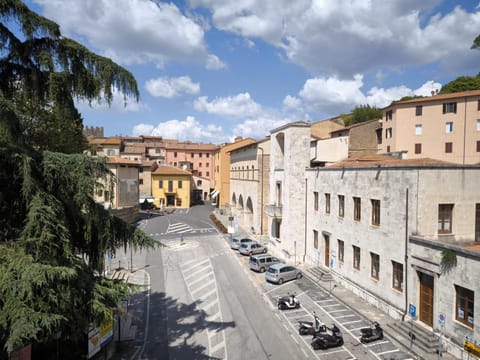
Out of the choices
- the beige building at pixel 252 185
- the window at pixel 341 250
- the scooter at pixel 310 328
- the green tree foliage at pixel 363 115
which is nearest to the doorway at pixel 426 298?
the scooter at pixel 310 328

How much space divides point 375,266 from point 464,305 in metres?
6.08

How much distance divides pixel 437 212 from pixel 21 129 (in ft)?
57.2

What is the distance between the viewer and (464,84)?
45.9 m

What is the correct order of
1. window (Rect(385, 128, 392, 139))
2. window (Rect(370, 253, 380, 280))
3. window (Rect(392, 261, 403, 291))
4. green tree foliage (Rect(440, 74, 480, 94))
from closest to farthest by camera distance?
1. window (Rect(392, 261, 403, 291))
2. window (Rect(370, 253, 380, 280))
3. window (Rect(385, 128, 392, 139))
4. green tree foliage (Rect(440, 74, 480, 94))

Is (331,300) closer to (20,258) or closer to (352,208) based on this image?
(352,208)

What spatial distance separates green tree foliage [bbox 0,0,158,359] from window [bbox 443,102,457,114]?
4080 centimetres

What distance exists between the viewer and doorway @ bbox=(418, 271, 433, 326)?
15.3 meters

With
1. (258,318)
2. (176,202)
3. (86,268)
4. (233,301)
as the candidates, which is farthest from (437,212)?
(176,202)

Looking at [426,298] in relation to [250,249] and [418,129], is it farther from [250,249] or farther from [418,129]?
[418,129]

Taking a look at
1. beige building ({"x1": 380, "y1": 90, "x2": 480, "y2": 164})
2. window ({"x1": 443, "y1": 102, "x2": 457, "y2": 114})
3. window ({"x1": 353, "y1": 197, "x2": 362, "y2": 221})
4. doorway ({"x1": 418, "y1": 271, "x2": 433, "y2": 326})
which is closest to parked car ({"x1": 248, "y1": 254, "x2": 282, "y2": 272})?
window ({"x1": 353, "y1": 197, "x2": 362, "y2": 221})

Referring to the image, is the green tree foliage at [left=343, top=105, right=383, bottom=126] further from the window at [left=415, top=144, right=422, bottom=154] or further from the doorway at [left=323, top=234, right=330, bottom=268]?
the doorway at [left=323, top=234, right=330, bottom=268]

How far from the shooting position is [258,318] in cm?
1827

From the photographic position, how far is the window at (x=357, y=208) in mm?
21156

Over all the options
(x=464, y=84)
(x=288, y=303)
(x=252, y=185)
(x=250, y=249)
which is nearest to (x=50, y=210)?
(x=288, y=303)
